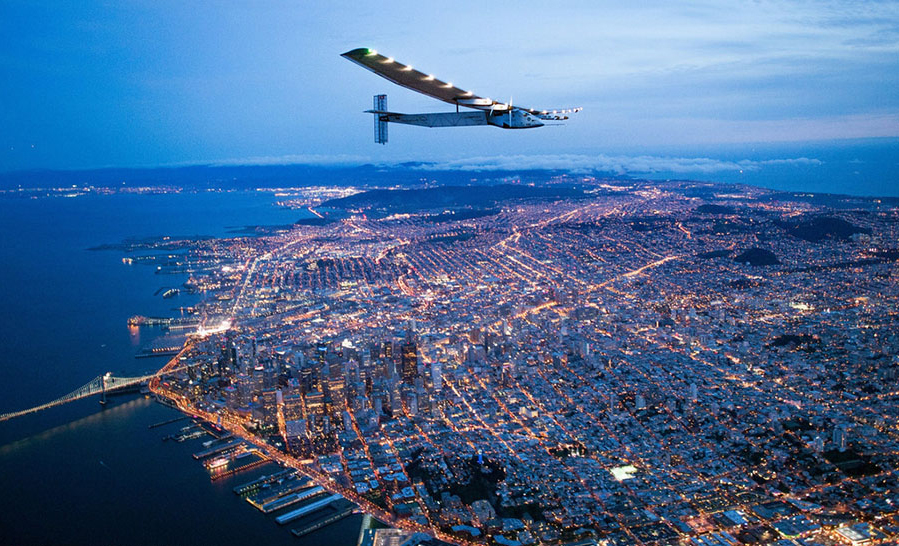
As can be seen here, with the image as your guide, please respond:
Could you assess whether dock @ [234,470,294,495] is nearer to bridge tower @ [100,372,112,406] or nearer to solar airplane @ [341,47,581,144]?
bridge tower @ [100,372,112,406]

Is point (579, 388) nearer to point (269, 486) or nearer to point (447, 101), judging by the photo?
point (269, 486)

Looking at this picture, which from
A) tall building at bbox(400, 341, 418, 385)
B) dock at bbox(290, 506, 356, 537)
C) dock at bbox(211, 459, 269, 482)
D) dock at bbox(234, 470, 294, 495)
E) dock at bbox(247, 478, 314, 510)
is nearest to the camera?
dock at bbox(290, 506, 356, 537)

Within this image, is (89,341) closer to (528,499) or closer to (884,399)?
(528,499)

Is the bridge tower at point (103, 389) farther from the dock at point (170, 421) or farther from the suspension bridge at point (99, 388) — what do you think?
the dock at point (170, 421)

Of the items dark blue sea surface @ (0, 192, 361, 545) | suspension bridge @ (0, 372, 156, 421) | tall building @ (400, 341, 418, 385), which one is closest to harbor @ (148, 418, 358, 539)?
dark blue sea surface @ (0, 192, 361, 545)

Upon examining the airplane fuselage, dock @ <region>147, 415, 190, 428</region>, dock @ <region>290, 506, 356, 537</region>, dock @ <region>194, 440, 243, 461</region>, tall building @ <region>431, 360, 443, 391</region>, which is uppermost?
the airplane fuselage

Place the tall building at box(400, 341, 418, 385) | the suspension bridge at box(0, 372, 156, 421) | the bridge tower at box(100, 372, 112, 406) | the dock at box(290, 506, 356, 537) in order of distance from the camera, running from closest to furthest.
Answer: the dock at box(290, 506, 356, 537) → the suspension bridge at box(0, 372, 156, 421) → the bridge tower at box(100, 372, 112, 406) → the tall building at box(400, 341, 418, 385)

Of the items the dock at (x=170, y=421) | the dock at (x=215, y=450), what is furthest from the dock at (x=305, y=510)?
the dock at (x=170, y=421)
